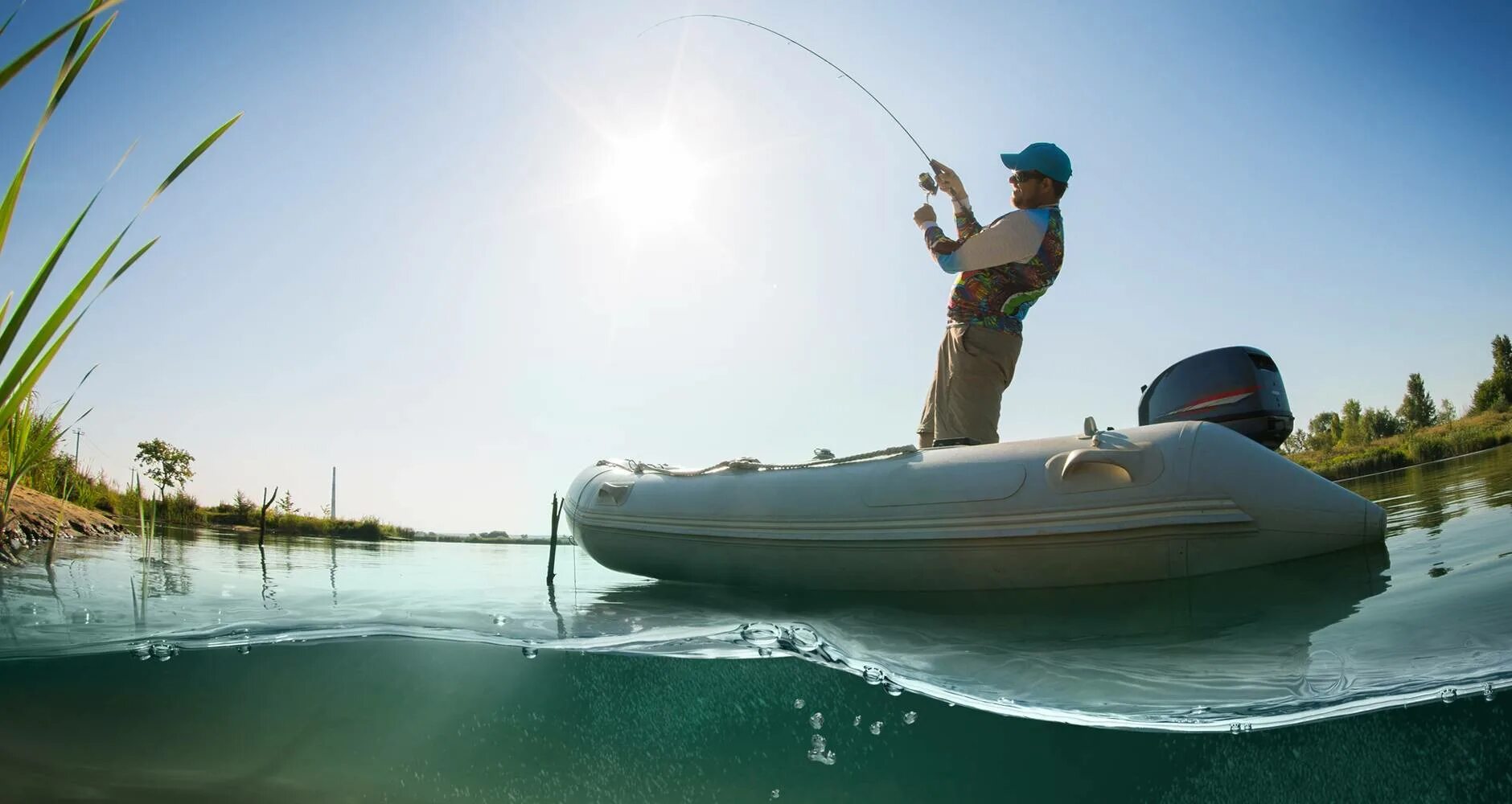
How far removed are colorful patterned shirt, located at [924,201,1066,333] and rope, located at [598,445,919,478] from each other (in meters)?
0.89

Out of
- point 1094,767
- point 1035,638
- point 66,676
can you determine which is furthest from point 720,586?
point 66,676

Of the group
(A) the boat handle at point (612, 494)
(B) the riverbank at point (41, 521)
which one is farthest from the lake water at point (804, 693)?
(B) the riverbank at point (41, 521)

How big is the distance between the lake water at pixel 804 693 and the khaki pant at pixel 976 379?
3.59 feet

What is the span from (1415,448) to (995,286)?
8.10 metres

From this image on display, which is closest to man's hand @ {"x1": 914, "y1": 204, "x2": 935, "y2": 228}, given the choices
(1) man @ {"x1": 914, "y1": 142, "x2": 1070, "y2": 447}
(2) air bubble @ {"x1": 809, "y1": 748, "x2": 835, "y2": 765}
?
(1) man @ {"x1": 914, "y1": 142, "x2": 1070, "y2": 447}

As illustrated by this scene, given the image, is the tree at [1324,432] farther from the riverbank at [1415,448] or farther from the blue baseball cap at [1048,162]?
the blue baseball cap at [1048,162]

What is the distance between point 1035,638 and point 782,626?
0.84 m

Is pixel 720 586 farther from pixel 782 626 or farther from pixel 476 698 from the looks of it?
pixel 476 698

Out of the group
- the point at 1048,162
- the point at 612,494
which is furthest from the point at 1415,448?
the point at 612,494

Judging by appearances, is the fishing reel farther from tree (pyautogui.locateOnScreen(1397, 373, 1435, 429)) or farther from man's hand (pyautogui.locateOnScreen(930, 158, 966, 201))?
tree (pyautogui.locateOnScreen(1397, 373, 1435, 429))

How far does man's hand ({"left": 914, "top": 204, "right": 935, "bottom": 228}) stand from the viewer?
13.7 feet

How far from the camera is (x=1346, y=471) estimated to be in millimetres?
8398

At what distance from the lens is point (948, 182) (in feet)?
14.4

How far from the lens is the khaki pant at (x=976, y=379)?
3922 millimetres
